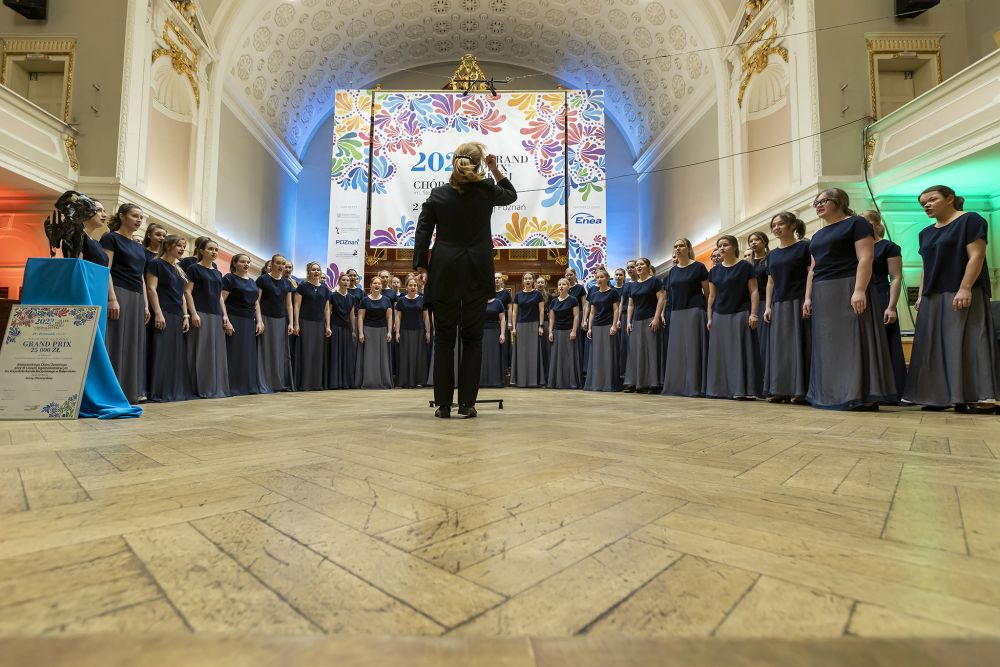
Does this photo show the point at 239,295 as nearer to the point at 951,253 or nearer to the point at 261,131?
the point at 951,253

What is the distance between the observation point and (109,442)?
1457mm

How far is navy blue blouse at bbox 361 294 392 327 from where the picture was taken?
245 inches

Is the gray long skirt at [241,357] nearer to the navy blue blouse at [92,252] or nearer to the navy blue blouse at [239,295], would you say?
the navy blue blouse at [239,295]

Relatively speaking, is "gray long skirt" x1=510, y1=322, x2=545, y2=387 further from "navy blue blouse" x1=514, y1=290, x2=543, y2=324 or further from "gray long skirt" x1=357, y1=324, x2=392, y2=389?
"gray long skirt" x1=357, y1=324, x2=392, y2=389

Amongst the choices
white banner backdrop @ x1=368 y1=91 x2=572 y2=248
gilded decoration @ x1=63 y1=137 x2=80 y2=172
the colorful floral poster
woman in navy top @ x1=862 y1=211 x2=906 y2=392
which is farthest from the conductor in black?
white banner backdrop @ x1=368 y1=91 x2=572 y2=248

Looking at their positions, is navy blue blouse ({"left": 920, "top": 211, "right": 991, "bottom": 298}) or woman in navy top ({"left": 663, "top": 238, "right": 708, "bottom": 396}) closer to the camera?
navy blue blouse ({"left": 920, "top": 211, "right": 991, "bottom": 298})

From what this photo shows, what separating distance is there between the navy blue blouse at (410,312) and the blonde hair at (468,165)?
4.31m

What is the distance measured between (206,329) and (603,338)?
3939mm

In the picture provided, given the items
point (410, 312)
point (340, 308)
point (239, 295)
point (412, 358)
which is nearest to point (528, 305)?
point (410, 312)

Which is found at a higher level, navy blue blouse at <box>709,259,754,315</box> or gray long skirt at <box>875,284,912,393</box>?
navy blue blouse at <box>709,259,754,315</box>

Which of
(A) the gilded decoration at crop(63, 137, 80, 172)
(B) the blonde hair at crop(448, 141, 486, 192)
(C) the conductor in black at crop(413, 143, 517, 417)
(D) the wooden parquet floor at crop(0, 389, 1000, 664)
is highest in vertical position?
(A) the gilded decoration at crop(63, 137, 80, 172)

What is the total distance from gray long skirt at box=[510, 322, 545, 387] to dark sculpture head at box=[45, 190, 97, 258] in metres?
4.84

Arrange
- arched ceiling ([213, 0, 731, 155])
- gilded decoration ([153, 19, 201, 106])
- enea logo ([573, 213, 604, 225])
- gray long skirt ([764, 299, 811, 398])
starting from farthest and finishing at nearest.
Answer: enea logo ([573, 213, 604, 225]) < arched ceiling ([213, 0, 731, 155]) < gilded decoration ([153, 19, 201, 106]) < gray long skirt ([764, 299, 811, 398])

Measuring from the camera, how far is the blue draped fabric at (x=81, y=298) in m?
2.30
